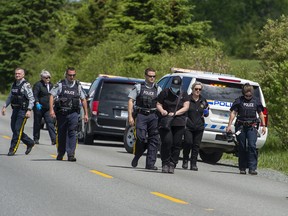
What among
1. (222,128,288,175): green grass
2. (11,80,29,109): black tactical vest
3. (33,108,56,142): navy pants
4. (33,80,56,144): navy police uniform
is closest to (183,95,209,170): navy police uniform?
(222,128,288,175): green grass

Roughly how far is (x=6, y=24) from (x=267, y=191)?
292 feet

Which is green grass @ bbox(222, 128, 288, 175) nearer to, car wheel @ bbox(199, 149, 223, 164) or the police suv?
car wheel @ bbox(199, 149, 223, 164)

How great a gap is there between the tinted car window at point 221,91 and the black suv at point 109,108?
4.66 m

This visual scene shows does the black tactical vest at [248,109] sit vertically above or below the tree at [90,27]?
below

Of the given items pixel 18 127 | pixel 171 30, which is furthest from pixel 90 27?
pixel 18 127

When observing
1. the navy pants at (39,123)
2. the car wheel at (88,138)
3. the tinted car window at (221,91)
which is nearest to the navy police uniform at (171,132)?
the tinted car window at (221,91)

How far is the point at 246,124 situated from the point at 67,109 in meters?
3.51

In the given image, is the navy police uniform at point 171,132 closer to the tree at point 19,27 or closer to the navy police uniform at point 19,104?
the navy police uniform at point 19,104

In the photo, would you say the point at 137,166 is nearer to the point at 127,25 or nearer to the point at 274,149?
the point at 274,149

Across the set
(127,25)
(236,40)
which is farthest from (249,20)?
(127,25)

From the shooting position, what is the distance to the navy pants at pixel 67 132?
707 inches

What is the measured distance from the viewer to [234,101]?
18797 mm

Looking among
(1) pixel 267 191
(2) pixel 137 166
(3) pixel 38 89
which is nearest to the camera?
(1) pixel 267 191

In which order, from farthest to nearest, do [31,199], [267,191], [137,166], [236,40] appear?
[236,40], [137,166], [267,191], [31,199]
